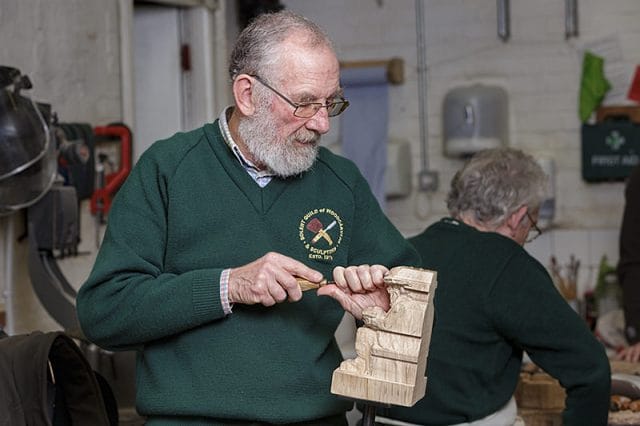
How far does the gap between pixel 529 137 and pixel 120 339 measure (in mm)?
3817

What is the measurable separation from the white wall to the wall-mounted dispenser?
17 centimetres

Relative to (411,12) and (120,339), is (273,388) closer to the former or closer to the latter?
(120,339)

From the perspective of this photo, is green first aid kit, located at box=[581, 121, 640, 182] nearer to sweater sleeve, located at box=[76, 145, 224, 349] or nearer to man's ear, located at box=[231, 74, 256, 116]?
man's ear, located at box=[231, 74, 256, 116]

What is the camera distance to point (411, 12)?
5727 millimetres

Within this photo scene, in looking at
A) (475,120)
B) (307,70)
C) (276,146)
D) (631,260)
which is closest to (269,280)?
(276,146)

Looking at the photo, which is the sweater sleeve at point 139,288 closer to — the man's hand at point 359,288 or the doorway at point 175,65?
the man's hand at point 359,288

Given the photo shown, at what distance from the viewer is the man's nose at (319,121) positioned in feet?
6.95

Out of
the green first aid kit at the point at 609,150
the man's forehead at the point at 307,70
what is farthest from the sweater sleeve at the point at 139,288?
the green first aid kit at the point at 609,150

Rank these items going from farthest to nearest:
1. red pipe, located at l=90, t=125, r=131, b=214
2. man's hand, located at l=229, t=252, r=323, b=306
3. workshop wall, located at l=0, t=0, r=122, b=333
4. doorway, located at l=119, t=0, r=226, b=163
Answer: doorway, located at l=119, t=0, r=226, b=163, red pipe, located at l=90, t=125, r=131, b=214, workshop wall, located at l=0, t=0, r=122, b=333, man's hand, located at l=229, t=252, r=323, b=306

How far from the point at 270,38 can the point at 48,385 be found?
1044mm

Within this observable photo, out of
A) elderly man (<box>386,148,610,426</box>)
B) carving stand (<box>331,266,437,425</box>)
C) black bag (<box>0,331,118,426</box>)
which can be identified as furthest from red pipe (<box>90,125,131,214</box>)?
carving stand (<box>331,266,437,425</box>)

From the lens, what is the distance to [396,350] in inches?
75.9

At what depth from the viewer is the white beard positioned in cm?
214

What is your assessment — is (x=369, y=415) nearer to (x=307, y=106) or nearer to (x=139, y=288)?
(x=139, y=288)
